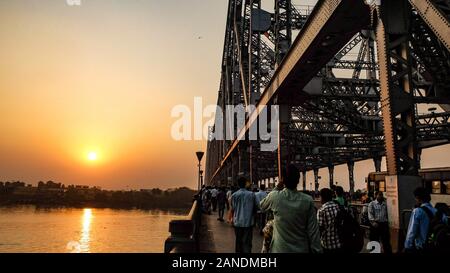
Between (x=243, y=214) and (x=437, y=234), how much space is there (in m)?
4.23

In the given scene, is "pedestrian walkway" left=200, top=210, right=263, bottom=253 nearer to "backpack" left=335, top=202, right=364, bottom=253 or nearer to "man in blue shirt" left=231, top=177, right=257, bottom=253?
"man in blue shirt" left=231, top=177, right=257, bottom=253

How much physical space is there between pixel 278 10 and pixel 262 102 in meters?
5.52

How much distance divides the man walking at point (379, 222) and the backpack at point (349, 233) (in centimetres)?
455

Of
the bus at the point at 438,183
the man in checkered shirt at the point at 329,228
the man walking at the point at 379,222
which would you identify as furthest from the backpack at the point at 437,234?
the bus at the point at 438,183

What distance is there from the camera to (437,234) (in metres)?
4.66

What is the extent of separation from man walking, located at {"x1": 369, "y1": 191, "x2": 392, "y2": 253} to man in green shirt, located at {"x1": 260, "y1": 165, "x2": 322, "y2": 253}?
559 cm

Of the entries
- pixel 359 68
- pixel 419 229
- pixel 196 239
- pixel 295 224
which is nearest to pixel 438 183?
pixel 359 68

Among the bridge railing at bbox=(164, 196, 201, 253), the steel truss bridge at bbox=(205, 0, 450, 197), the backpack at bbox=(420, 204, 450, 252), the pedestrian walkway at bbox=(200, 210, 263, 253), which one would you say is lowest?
the pedestrian walkway at bbox=(200, 210, 263, 253)

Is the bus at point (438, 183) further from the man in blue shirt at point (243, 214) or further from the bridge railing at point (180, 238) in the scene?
the bridge railing at point (180, 238)

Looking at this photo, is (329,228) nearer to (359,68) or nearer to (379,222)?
(379,222)

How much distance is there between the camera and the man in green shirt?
391 centimetres

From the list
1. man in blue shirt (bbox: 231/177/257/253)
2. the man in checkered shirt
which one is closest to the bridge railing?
man in blue shirt (bbox: 231/177/257/253)
